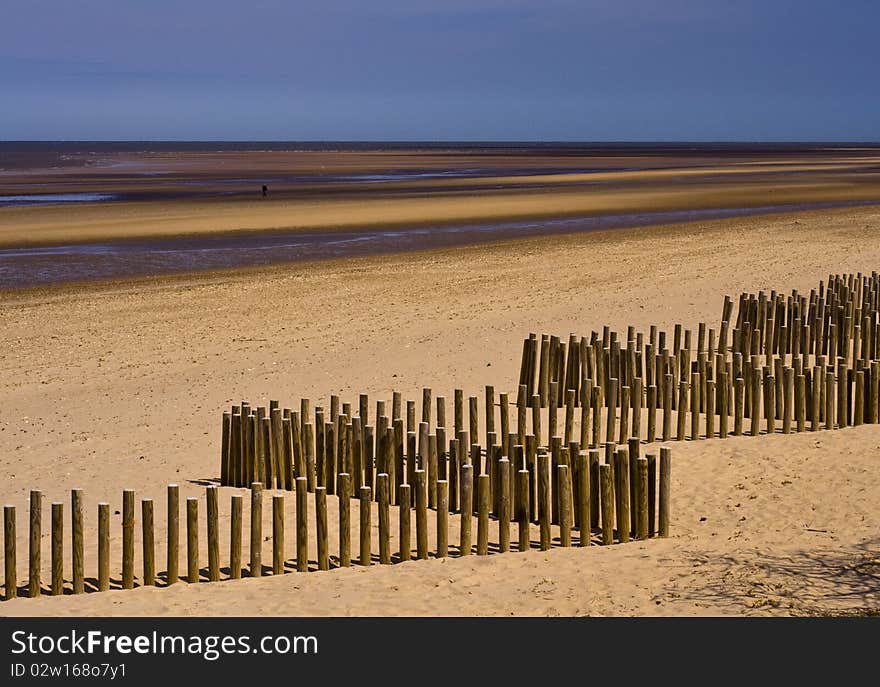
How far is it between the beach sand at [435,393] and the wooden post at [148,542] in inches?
7.4

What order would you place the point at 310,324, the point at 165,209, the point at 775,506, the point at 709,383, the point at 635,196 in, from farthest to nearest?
the point at 635,196, the point at 165,209, the point at 310,324, the point at 709,383, the point at 775,506

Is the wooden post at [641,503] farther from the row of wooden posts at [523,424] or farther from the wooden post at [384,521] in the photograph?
the wooden post at [384,521]

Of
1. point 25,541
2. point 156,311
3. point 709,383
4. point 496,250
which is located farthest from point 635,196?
point 25,541

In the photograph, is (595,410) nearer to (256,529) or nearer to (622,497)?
(622,497)

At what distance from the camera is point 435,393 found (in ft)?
43.1

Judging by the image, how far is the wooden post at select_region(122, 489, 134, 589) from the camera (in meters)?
7.71

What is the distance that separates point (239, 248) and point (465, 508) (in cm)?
2410

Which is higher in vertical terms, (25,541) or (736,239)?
(736,239)

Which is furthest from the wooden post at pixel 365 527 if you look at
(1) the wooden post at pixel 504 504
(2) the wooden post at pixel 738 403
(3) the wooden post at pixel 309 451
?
(2) the wooden post at pixel 738 403

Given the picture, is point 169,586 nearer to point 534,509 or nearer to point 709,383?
point 534,509

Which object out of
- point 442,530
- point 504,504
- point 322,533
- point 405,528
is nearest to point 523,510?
point 504,504

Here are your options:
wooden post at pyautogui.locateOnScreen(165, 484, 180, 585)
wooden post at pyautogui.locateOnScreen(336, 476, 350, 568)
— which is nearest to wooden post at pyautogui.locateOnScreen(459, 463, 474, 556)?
wooden post at pyautogui.locateOnScreen(336, 476, 350, 568)

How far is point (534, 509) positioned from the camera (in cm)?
876

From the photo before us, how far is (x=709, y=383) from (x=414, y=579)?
4.38m
